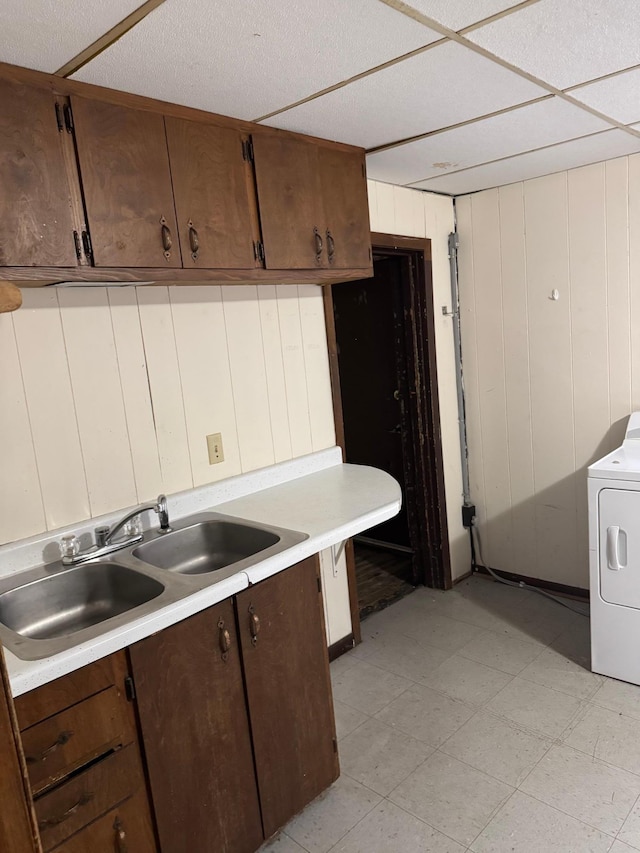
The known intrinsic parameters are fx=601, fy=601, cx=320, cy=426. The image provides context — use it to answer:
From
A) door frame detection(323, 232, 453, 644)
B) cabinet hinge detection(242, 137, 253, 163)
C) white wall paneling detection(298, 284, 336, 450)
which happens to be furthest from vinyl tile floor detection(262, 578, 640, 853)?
cabinet hinge detection(242, 137, 253, 163)

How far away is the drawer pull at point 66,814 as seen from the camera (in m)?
1.34

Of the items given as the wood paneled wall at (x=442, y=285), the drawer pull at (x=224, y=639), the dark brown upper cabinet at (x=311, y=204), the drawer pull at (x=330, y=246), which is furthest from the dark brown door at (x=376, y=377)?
the drawer pull at (x=224, y=639)

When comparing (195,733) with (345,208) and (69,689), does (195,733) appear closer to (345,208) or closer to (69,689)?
(69,689)

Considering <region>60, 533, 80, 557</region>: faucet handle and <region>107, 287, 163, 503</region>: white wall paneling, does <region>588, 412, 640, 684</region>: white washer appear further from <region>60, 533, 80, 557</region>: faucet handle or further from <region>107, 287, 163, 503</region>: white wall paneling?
<region>60, 533, 80, 557</region>: faucet handle

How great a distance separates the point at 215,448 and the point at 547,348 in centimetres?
195

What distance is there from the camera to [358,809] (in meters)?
2.04

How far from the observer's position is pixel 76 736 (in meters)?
1.38

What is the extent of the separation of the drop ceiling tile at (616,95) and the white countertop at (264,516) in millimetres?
1507

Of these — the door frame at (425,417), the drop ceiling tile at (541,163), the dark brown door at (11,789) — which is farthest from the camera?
the door frame at (425,417)

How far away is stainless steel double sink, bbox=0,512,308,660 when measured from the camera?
5.34ft

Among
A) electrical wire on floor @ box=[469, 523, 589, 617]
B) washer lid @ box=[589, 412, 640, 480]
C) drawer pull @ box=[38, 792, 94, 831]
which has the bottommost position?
electrical wire on floor @ box=[469, 523, 589, 617]

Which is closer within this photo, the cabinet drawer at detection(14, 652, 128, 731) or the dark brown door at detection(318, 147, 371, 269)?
the cabinet drawer at detection(14, 652, 128, 731)

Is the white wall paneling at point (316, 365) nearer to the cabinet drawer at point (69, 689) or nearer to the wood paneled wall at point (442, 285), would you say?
the wood paneled wall at point (442, 285)

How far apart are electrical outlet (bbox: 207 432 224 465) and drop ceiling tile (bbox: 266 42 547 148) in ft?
3.78
